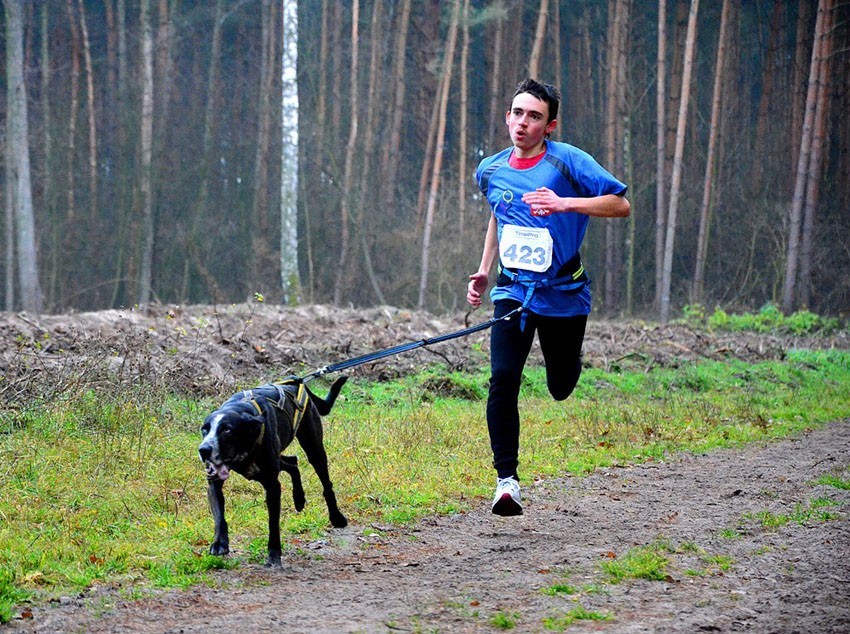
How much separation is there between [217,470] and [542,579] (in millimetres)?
1609

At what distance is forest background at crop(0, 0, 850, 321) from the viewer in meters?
28.8

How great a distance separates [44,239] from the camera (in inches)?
1204

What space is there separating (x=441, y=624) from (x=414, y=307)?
84.9 ft

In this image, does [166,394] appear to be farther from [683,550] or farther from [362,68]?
[362,68]

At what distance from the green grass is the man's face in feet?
7.96

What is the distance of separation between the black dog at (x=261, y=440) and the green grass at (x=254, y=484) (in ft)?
1.08

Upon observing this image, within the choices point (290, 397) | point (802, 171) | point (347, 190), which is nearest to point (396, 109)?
point (347, 190)

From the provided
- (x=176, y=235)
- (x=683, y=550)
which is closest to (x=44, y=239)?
(x=176, y=235)

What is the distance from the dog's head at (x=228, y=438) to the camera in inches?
182

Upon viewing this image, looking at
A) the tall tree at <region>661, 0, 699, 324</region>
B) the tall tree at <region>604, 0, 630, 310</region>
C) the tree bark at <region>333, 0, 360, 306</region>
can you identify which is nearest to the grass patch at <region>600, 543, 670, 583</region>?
the tall tree at <region>661, 0, 699, 324</region>

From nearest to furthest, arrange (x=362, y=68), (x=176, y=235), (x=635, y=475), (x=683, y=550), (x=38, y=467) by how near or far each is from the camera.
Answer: (x=683, y=550)
(x=38, y=467)
(x=635, y=475)
(x=176, y=235)
(x=362, y=68)

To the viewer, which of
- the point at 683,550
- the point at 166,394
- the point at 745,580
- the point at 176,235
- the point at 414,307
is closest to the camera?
the point at 745,580

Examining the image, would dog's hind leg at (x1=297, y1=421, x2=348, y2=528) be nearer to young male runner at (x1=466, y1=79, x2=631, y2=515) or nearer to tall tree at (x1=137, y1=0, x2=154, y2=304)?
young male runner at (x1=466, y1=79, x2=631, y2=515)

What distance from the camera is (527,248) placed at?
5832mm
